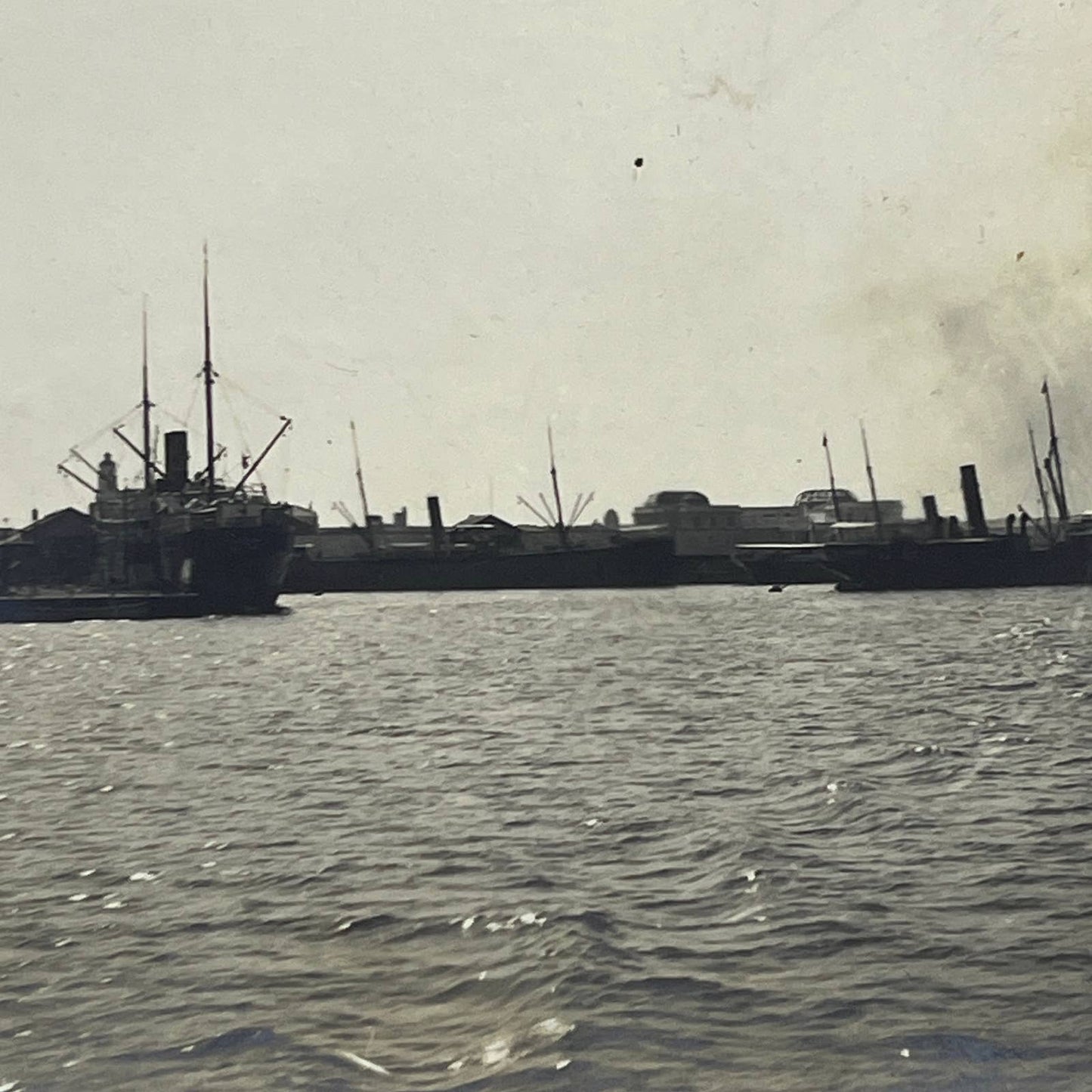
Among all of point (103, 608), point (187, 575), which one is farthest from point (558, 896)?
point (103, 608)

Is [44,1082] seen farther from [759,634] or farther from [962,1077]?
[759,634]

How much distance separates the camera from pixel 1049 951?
354 inches

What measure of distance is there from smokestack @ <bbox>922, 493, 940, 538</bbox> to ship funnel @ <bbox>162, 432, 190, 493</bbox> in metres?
50.2

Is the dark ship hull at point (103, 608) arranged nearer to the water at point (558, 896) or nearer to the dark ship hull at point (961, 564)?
the dark ship hull at point (961, 564)

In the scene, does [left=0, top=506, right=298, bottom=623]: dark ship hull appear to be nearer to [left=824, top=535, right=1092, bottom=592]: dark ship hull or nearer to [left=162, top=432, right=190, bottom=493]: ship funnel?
[left=162, top=432, right=190, bottom=493]: ship funnel

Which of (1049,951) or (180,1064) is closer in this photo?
(180,1064)

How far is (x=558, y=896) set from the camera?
35.8ft

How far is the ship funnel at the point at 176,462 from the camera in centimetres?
8750

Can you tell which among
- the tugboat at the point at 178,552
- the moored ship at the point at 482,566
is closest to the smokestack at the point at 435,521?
the moored ship at the point at 482,566

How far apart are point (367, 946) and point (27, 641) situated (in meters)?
60.3

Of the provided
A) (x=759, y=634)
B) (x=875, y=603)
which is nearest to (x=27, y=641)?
(x=759, y=634)

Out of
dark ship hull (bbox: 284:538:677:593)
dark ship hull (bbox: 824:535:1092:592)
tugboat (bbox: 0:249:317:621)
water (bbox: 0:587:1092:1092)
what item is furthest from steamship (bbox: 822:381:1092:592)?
water (bbox: 0:587:1092:1092)

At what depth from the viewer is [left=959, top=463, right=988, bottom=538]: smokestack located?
89812 mm

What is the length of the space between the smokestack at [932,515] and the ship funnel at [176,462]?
50201 millimetres
